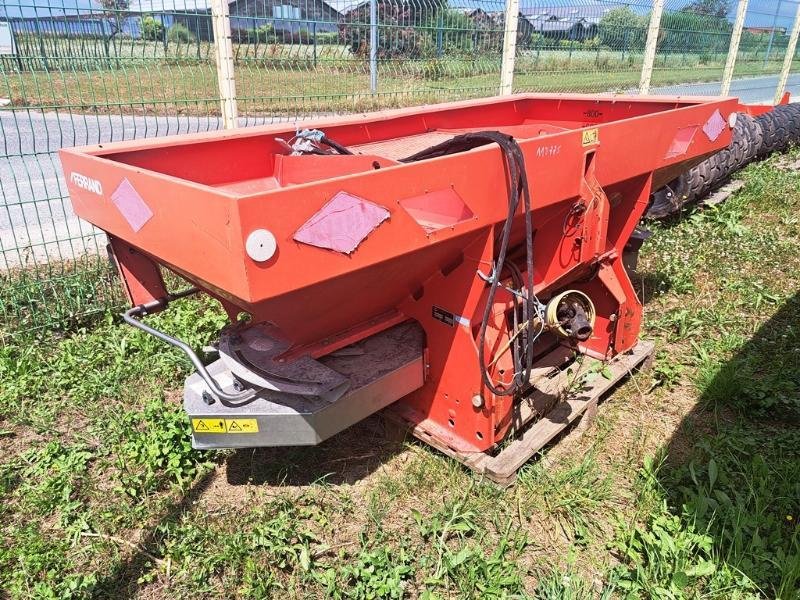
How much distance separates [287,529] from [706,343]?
9.04ft

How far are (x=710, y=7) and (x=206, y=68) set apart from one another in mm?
10002

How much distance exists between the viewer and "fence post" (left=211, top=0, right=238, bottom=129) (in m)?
3.85

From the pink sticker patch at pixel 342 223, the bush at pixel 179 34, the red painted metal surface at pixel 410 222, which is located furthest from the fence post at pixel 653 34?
the pink sticker patch at pixel 342 223

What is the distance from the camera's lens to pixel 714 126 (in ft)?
11.8

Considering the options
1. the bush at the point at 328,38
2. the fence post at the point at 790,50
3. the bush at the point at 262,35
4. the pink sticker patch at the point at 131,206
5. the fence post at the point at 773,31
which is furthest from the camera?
the fence post at the point at 773,31

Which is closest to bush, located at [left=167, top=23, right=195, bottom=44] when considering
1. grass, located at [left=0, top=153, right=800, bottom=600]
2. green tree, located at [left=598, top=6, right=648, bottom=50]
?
grass, located at [left=0, top=153, right=800, bottom=600]

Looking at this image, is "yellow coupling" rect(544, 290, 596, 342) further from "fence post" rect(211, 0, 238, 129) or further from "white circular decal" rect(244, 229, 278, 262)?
"fence post" rect(211, 0, 238, 129)

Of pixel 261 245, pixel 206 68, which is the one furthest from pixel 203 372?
pixel 206 68

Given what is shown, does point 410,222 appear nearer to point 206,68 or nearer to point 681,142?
point 681,142

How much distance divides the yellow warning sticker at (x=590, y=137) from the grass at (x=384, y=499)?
1377 mm

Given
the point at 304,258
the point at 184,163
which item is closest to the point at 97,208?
the point at 184,163

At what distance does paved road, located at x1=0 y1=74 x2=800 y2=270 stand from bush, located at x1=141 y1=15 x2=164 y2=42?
500 mm

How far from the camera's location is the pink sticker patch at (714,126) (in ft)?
11.6

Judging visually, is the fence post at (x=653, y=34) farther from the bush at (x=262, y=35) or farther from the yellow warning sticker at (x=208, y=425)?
the yellow warning sticker at (x=208, y=425)
